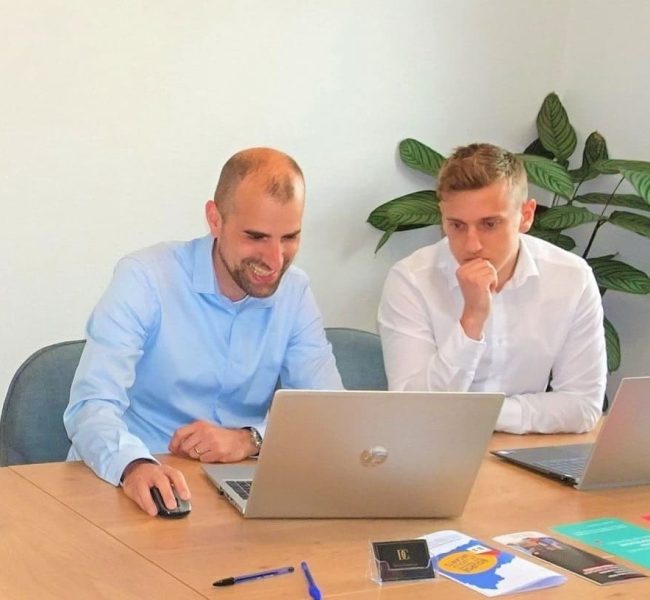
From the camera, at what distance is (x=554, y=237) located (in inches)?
139

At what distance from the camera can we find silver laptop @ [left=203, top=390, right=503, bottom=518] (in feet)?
4.85

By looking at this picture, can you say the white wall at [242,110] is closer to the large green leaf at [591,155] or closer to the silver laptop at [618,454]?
the large green leaf at [591,155]

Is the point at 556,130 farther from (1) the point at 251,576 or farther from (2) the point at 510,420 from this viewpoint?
(1) the point at 251,576

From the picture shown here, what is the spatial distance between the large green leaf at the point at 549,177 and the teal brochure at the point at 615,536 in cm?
176

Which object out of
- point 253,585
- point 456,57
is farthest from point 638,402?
point 456,57

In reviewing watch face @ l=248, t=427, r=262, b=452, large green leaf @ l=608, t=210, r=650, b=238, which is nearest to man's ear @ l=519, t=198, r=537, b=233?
large green leaf @ l=608, t=210, r=650, b=238

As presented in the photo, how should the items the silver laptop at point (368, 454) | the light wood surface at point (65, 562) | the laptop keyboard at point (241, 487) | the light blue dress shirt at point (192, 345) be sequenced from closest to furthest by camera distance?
the light wood surface at point (65, 562)
the silver laptop at point (368, 454)
the laptop keyboard at point (241, 487)
the light blue dress shirt at point (192, 345)

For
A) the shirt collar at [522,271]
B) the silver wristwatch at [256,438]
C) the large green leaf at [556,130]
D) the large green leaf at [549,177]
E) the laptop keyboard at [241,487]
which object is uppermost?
the large green leaf at [556,130]

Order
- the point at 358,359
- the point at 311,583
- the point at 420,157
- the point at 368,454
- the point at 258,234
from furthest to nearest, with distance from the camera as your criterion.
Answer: the point at 420,157
the point at 358,359
the point at 258,234
the point at 368,454
the point at 311,583

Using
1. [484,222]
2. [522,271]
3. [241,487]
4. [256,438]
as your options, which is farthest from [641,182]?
[241,487]

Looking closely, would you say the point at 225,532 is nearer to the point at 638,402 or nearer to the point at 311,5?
the point at 638,402

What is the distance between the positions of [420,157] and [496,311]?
1041 millimetres

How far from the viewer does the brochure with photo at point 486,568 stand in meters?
1.36

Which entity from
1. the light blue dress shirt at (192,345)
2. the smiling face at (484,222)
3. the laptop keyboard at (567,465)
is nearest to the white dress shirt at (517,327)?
the smiling face at (484,222)
